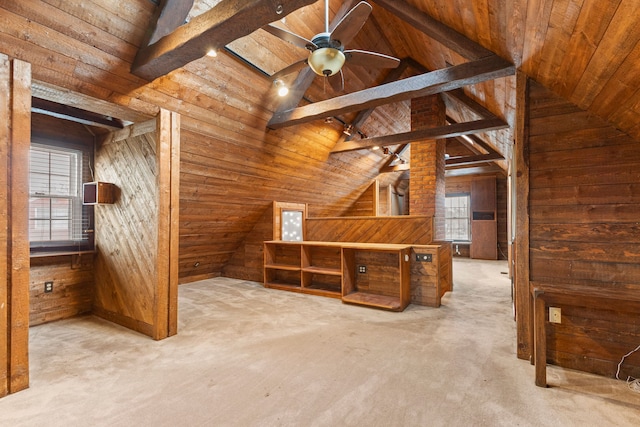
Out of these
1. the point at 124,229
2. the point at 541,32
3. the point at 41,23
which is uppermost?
the point at 41,23

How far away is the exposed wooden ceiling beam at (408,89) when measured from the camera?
2883 millimetres

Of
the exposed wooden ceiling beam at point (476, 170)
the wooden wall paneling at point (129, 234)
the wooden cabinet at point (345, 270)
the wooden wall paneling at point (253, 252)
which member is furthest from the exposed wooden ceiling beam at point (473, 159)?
the wooden wall paneling at point (129, 234)

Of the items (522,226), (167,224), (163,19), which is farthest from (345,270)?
(163,19)

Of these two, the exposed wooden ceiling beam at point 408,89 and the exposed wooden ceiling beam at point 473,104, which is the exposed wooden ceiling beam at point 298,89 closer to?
the exposed wooden ceiling beam at point 408,89

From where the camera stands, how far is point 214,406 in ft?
6.32

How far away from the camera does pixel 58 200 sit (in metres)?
3.74

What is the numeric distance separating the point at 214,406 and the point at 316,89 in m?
4.33

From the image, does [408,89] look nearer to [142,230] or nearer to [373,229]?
[373,229]

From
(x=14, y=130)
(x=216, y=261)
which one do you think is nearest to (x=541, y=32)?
(x=14, y=130)

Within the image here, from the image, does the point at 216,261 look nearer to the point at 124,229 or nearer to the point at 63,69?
the point at 124,229

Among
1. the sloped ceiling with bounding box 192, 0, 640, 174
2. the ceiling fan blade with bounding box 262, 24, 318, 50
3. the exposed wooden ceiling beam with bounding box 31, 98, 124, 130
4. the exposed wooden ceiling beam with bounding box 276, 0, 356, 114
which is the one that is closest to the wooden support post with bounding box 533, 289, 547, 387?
the sloped ceiling with bounding box 192, 0, 640, 174

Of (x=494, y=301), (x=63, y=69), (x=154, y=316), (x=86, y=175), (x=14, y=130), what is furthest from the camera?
(x=494, y=301)

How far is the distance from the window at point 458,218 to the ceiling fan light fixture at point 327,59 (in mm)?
9006

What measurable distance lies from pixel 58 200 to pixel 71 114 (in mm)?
1172
